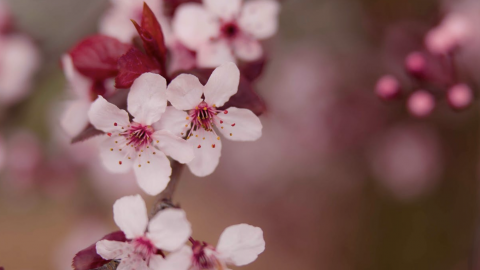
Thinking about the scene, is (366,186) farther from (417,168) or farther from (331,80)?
(331,80)

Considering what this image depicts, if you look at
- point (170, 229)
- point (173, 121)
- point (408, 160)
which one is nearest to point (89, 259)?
point (170, 229)

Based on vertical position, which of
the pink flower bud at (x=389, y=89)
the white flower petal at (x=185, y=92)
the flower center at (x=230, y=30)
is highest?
the pink flower bud at (x=389, y=89)

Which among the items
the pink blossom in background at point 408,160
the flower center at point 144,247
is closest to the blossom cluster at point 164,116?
the flower center at point 144,247

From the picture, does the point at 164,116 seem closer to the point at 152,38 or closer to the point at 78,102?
the point at 152,38

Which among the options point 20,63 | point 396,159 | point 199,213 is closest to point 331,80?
point 396,159

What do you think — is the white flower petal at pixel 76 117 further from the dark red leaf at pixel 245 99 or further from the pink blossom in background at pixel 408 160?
the pink blossom in background at pixel 408 160
